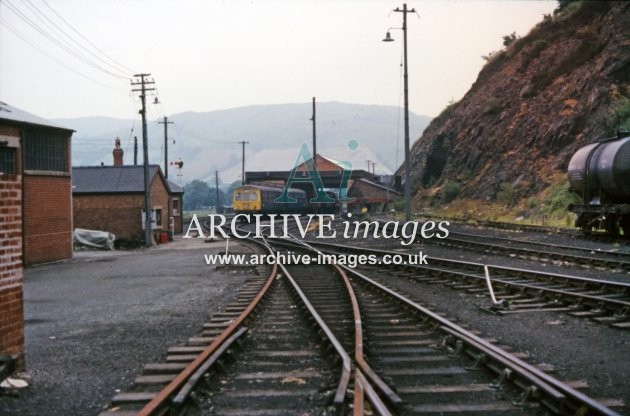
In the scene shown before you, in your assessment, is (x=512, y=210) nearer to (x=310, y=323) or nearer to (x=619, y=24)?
(x=619, y=24)

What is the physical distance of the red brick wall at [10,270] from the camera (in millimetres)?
5832

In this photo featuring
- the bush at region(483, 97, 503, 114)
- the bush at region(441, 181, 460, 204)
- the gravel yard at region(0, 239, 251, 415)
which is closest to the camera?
the gravel yard at region(0, 239, 251, 415)

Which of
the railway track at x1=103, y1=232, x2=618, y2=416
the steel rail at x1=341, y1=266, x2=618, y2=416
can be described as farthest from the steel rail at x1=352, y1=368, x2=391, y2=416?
the steel rail at x1=341, y1=266, x2=618, y2=416

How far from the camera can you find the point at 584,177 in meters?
19.0

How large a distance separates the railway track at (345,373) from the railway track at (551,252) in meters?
6.84

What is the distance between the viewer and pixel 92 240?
29219mm

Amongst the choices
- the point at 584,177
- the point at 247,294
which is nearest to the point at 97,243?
the point at 247,294

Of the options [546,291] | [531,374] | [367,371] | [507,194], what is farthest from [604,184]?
[367,371]

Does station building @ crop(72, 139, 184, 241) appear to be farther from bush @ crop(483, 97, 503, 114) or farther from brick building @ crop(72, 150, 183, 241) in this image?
bush @ crop(483, 97, 503, 114)

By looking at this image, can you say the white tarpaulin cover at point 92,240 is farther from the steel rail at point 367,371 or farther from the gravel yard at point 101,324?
the steel rail at point 367,371

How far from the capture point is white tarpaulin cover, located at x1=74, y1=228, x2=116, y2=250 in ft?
94.7

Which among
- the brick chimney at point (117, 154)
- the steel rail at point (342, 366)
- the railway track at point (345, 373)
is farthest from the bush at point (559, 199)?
the brick chimney at point (117, 154)

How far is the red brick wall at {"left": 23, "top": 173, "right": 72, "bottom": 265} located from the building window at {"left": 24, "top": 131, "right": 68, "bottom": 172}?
0.41 meters

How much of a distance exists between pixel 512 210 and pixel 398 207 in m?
15.3
